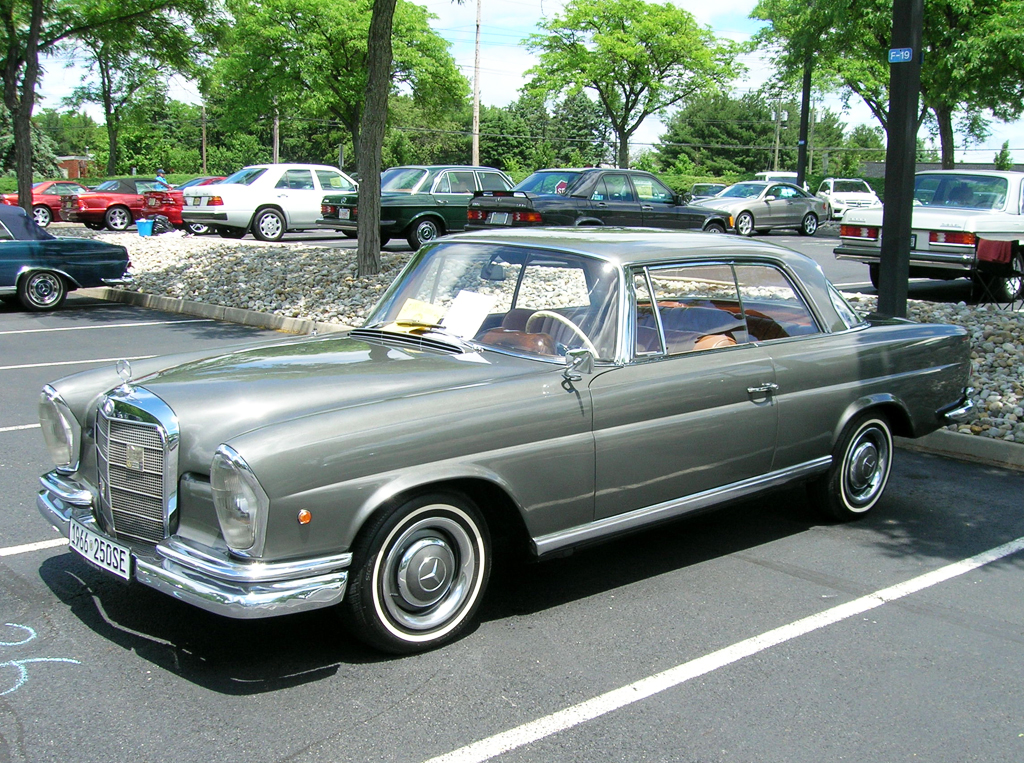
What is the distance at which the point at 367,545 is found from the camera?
11.4 ft

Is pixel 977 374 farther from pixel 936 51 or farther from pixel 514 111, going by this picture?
pixel 514 111

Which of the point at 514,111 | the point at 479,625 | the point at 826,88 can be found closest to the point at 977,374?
the point at 479,625

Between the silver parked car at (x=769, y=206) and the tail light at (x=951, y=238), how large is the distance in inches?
485

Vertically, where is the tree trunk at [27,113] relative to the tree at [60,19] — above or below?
below

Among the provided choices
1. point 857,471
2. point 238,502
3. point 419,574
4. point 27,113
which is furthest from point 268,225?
point 238,502

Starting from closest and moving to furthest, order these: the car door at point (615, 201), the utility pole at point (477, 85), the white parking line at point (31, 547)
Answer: the white parking line at point (31, 547), the car door at point (615, 201), the utility pole at point (477, 85)

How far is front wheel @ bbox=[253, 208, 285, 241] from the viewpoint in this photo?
20781 millimetres

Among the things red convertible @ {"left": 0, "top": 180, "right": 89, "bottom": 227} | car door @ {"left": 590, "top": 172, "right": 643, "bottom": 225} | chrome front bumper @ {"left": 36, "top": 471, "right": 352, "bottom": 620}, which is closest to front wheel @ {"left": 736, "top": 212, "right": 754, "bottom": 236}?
car door @ {"left": 590, "top": 172, "right": 643, "bottom": 225}

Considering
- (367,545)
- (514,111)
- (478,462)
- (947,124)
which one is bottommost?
(367,545)

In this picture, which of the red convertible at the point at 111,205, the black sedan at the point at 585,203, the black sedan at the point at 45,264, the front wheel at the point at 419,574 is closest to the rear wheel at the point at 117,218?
the red convertible at the point at 111,205

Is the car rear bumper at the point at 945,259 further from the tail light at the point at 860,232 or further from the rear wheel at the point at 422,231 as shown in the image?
the rear wheel at the point at 422,231

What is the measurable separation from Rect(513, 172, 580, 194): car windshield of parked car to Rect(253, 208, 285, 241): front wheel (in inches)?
253

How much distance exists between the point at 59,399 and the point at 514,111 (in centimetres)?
8734

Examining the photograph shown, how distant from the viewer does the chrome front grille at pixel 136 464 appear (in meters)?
3.51
